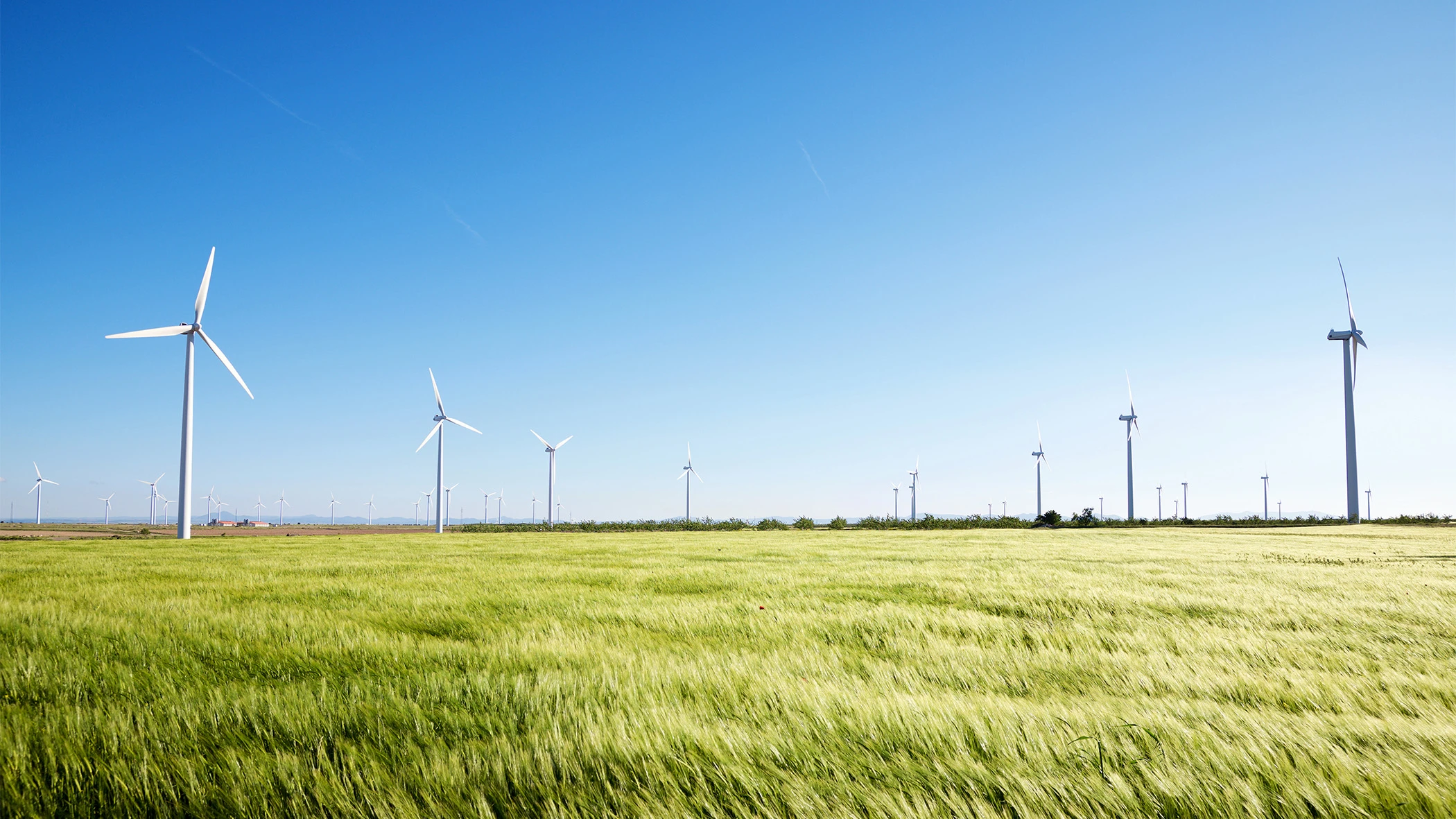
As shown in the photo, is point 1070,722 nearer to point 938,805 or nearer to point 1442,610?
point 938,805

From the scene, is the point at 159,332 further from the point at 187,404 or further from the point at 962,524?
the point at 962,524

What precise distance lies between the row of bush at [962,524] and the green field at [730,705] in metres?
55.7

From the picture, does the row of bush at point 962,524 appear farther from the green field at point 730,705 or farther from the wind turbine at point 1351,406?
the green field at point 730,705

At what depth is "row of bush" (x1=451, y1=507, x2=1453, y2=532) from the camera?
2329 inches

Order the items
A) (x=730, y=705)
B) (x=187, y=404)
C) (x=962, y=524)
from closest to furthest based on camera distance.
A: (x=730, y=705), (x=187, y=404), (x=962, y=524)

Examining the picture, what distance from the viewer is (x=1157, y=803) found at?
2.10m

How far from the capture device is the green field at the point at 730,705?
225 centimetres

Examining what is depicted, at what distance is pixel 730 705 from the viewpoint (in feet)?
11.0

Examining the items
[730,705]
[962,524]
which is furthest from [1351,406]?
[730,705]

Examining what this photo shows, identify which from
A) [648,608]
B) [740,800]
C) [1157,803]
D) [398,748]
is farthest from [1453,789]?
[648,608]

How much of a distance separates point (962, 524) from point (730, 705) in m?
70.5

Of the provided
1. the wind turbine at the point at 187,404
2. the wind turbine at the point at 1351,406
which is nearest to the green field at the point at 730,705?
the wind turbine at the point at 187,404

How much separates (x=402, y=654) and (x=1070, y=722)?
4.21 m

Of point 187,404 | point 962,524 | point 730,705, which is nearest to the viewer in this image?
point 730,705
